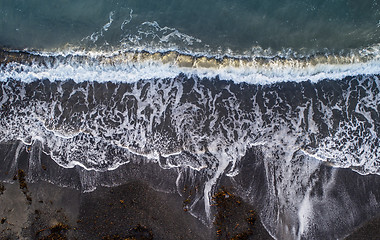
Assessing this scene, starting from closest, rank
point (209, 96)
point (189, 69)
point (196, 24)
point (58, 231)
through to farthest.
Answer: point (58, 231), point (209, 96), point (189, 69), point (196, 24)

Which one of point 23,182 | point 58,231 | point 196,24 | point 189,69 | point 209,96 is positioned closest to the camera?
point 58,231

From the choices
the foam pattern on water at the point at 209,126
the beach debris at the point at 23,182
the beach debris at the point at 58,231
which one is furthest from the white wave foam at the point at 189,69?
the beach debris at the point at 58,231

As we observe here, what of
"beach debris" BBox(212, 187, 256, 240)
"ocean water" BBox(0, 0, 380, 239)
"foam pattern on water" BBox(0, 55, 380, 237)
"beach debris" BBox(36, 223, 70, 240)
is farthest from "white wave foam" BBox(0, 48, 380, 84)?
"beach debris" BBox(36, 223, 70, 240)

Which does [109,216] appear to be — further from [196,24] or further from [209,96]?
[196,24]

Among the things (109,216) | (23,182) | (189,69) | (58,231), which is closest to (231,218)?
(109,216)

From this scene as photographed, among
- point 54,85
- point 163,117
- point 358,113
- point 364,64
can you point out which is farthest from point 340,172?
point 54,85

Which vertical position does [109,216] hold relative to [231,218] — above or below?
above

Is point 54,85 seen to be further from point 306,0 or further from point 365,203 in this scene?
point 365,203
